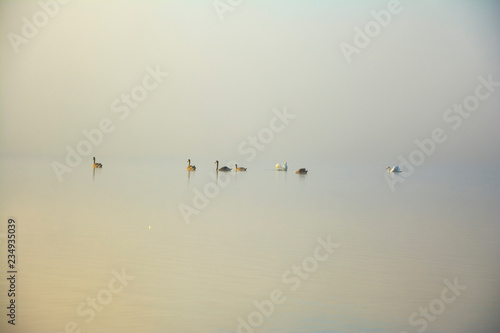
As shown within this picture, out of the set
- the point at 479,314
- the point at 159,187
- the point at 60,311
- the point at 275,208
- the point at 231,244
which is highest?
the point at 159,187

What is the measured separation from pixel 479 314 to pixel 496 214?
43.6ft

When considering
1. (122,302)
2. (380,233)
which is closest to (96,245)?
(122,302)

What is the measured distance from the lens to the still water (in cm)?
895

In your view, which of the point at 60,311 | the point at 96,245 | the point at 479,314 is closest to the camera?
the point at 60,311

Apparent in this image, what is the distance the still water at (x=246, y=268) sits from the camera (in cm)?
895

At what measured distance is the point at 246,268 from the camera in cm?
1173

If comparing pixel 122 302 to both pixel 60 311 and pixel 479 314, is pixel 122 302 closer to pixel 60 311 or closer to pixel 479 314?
pixel 60 311

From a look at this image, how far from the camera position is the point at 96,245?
1345cm

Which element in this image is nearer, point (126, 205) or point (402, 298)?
point (402, 298)

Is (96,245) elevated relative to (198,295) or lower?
elevated

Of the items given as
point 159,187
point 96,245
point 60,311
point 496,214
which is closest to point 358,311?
point 60,311

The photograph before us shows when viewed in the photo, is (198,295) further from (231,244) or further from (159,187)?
(159,187)

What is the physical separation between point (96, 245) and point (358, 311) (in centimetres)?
685

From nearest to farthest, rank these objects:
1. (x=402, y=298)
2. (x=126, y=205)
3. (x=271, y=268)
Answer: (x=402, y=298) → (x=271, y=268) → (x=126, y=205)
